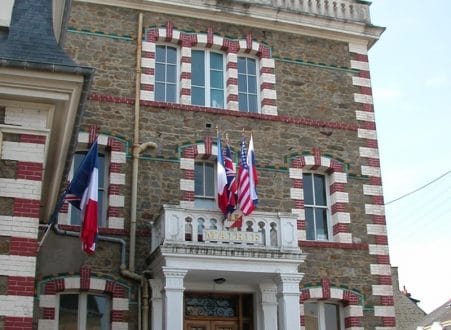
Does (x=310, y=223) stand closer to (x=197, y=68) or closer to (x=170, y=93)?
(x=170, y=93)

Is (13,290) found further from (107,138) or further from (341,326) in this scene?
(341,326)

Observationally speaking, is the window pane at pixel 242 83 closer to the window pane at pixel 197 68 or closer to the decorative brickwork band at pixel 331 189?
the window pane at pixel 197 68

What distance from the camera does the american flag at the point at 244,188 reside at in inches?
604

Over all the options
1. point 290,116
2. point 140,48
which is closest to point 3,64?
point 140,48

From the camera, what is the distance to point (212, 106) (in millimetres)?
18219

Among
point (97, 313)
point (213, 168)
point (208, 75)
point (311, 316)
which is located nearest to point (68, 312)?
point (97, 313)

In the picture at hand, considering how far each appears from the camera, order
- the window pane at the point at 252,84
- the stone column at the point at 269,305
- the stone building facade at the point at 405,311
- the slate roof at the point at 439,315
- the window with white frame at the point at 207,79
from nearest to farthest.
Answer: the stone column at the point at 269,305 < the window with white frame at the point at 207,79 < the window pane at the point at 252,84 < the slate roof at the point at 439,315 < the stone building facade at the point at 405,311

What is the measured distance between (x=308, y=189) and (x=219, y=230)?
4.03 meters

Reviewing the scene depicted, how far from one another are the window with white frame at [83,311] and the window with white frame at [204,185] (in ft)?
10.5

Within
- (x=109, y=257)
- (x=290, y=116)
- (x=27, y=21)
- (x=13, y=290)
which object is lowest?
(x=13, y=290)

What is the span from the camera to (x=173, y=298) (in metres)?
14.0

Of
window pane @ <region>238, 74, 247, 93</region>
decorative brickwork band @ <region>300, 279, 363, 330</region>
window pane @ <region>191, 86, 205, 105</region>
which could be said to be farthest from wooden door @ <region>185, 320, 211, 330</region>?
window pane @ <region>238, 74, 247, 93</region>

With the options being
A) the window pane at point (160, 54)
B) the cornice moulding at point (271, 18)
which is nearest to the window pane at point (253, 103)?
the cornice moulding at point (271, 18)

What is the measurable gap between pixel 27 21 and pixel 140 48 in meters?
7.37
